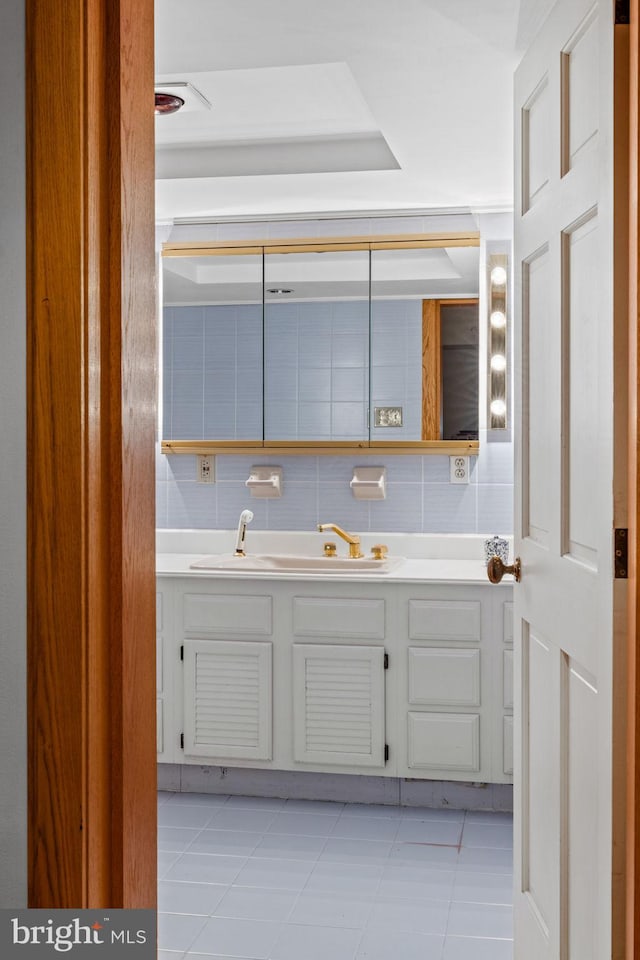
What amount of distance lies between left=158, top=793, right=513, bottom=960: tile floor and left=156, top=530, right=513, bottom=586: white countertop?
877 mm

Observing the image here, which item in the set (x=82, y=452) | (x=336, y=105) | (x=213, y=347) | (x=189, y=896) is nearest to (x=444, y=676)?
(x=189, y=896)

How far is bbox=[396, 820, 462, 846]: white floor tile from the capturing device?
3.18 meters

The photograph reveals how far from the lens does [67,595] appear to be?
1.02 meters

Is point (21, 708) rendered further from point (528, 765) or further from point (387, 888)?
point (387, 888)

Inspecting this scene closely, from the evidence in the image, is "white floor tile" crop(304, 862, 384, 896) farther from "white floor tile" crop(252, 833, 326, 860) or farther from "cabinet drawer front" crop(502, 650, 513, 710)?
"cabinet drawer front" crop(502, 650, 513, 710)

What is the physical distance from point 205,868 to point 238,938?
462 mm

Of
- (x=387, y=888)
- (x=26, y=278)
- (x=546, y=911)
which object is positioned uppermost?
(x=26, y=278)

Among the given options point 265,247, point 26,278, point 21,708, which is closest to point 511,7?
point 26,278

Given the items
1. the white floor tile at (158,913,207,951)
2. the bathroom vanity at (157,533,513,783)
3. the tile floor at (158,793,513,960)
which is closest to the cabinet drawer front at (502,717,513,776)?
the bathroom vanity at (157,533,513,783)

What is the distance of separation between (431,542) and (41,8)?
303 cm

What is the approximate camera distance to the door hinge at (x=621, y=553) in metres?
1.33

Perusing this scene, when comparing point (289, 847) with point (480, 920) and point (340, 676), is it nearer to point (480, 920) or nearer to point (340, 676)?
point (340, 676)

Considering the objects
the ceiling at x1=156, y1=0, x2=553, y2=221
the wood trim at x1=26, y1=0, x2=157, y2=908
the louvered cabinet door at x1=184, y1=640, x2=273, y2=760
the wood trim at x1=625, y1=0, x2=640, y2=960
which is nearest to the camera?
the wood trim at x1=26, y1=0, x2=157, y2=908

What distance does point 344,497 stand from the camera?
3.95 meters
